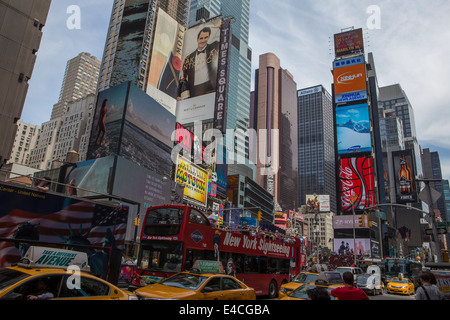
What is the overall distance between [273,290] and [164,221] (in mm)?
9533

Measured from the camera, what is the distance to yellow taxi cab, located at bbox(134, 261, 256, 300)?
816 centimetres

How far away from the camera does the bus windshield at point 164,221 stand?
1327 cm

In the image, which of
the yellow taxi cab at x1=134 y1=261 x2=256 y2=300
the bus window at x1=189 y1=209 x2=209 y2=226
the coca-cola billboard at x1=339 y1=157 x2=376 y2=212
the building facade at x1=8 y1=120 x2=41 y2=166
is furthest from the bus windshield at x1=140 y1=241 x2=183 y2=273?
the building facade at x1=8 y1=120 x2=41 y2=166

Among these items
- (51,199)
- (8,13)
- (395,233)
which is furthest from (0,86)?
(395,233)

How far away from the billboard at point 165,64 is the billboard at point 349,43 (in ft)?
159

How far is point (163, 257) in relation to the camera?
12.9m

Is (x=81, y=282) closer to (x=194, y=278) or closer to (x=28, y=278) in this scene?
(x=28, y=278)

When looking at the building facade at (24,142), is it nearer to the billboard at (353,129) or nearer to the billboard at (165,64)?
the billboard at (165,64)

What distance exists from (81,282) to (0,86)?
19.4 meters

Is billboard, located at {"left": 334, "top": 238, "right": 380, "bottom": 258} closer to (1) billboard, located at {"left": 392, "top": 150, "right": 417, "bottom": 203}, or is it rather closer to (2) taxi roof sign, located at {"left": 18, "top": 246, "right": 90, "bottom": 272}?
(1) billboard, located at {"left": 392, "top": 150, "right": 417, "bottom": 203}

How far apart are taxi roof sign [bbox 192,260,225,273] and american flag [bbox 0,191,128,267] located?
11.5ft

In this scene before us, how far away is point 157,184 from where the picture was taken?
50469mm

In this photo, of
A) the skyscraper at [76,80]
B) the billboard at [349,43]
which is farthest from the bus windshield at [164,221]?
the skyscraper at [76,80]

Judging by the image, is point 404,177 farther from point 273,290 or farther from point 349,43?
point 273,290
